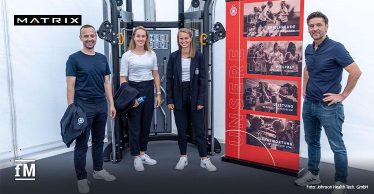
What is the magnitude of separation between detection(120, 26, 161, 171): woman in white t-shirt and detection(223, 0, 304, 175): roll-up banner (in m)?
0.86

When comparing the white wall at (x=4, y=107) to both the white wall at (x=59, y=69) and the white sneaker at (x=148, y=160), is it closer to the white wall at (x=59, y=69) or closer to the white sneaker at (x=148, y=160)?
the white wall at (x=59, y=69)

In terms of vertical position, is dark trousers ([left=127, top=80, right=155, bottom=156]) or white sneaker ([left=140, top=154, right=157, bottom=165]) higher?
dark trousers ([left=127, top=80, right=155, bottom=156])

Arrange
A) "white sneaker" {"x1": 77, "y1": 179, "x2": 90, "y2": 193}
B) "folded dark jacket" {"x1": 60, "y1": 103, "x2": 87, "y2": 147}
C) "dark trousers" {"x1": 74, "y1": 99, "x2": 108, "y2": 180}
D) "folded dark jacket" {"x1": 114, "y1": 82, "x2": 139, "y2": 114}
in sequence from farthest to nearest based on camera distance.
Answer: "folded dark jacket" {"x1": 114, "y1": 82, "x2": 139, "y2": 114}, "white sneaker" {"x1": 77, "y1": 179, "x2": 90, "y2": 193}, "dark trousers" {"x1": 74, "y1": 99, "x2": 108, "y2": 180}, "folded dark jacket" {"x1": 60, "y1": 103, "x2": 87, "y2": 147}

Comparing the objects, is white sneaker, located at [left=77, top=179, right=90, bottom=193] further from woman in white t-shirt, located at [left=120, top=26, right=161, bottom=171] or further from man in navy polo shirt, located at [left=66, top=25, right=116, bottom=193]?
woman in white t-shirt, located at [left=120, top=26, right=161, bottom=171]

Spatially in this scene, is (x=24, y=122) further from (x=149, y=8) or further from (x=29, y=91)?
(x=149, y=8)

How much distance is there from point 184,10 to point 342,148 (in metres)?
2.76

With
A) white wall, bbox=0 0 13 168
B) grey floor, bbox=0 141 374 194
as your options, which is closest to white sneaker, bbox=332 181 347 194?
grey floor, bbox=0 141 374 194

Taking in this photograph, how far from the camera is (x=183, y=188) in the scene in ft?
10.3

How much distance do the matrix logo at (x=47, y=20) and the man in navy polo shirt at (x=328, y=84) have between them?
2884mm

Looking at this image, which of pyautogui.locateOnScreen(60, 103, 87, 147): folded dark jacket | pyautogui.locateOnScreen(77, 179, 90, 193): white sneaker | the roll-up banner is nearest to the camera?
pyautogui.locateOnScreen(60, 103, 87, 147): folded dark jacket

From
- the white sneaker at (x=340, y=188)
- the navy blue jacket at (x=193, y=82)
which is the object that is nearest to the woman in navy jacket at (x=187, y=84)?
the navy blue jacket at (x=193, y=82)

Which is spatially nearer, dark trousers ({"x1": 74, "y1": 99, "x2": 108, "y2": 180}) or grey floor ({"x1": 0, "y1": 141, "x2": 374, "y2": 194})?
dark trousers ({"x1": 74, "y1": 99, "x2": 108, "y2": 180})

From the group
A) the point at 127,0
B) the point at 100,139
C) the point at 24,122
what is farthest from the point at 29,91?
the point at 127,0

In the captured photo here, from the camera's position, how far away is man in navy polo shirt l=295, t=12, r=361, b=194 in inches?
104
